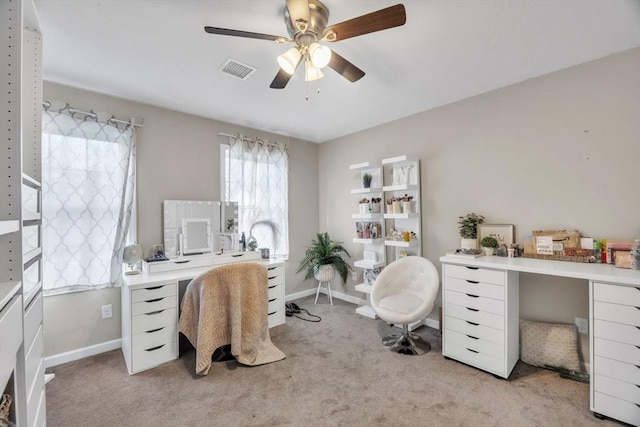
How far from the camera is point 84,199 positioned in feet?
8.32

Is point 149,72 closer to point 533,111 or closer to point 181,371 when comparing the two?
point 181,371

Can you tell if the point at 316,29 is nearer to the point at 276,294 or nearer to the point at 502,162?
the point at 502,162

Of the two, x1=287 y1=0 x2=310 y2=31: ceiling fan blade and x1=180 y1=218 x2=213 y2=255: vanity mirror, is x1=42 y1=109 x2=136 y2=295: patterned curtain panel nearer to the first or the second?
x1=180 y1=218 x2=213 y2=255: vanity mirror

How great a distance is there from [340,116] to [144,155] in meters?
2.20

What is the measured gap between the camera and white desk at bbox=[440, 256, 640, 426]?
1623mm

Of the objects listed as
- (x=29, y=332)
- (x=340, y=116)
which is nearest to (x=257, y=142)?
(x=340, y=116)

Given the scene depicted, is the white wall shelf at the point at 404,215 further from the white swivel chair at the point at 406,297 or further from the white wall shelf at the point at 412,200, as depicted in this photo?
the white swivel chair at the point at 406,297

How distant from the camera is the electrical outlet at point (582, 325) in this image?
86.7 inches

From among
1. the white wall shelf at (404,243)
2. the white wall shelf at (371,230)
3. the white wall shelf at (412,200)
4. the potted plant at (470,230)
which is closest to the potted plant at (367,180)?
the white wall shelf at (371,230)

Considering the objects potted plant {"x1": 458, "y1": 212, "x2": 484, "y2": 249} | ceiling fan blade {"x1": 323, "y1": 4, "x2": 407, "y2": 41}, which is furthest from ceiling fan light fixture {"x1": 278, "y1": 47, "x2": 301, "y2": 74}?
potted plant {"x1": 458, "y1": 212, "x2": 484, "y2": 249}

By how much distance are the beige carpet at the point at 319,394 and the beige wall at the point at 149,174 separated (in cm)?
27

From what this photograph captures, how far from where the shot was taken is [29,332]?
4.02 feet

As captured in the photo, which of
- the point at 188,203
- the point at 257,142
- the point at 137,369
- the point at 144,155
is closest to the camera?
the point at 137,369

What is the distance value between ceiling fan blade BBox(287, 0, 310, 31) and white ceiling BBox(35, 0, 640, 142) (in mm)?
231
